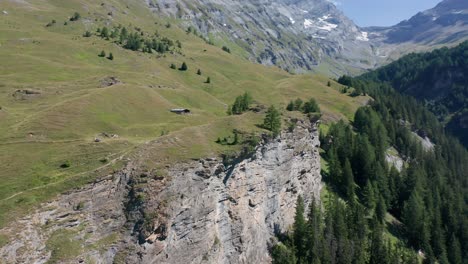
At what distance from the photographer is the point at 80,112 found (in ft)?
235

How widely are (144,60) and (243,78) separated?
57774mm

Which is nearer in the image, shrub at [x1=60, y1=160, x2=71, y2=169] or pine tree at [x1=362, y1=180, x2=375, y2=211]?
shrub at [x1=60, y1=160, x2=71, y2=169]

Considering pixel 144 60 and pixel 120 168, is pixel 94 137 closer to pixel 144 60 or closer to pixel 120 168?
pixel 120 168

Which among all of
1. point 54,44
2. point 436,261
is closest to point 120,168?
point 436,261

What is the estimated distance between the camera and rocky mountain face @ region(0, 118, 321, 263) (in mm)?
44812

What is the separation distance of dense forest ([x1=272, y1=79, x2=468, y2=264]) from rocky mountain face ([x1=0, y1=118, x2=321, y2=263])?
7687 mm

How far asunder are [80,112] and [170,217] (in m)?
31.9

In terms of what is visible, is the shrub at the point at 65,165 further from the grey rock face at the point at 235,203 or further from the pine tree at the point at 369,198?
the pine tree at the point at 369,198

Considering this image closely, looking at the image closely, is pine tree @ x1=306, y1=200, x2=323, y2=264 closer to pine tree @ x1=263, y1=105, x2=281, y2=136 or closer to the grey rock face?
the grey rock face

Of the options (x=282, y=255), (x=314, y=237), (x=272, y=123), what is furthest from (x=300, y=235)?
(x=272, y=123)

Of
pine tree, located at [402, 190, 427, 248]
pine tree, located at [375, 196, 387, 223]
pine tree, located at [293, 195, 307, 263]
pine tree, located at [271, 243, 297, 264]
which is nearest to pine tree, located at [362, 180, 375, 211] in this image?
pine tree, located at [375, 196, 387, 223]

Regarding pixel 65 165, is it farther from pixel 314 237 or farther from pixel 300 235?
pixel 314 237

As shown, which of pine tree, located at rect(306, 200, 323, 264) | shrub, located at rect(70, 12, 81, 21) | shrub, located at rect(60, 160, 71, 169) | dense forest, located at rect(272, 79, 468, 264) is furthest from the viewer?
shrub, located at rect(70, 12, 81, 21)

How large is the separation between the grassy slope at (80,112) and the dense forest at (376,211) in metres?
23.0
